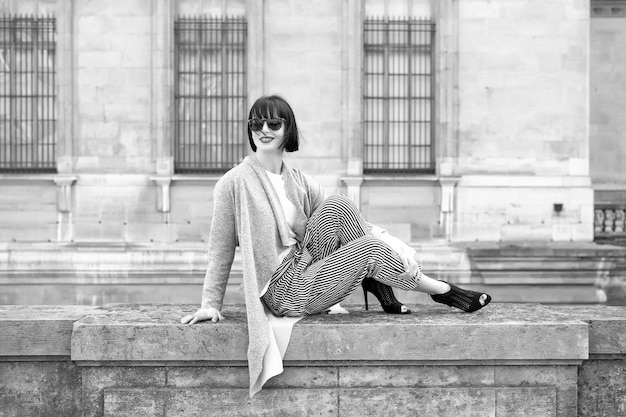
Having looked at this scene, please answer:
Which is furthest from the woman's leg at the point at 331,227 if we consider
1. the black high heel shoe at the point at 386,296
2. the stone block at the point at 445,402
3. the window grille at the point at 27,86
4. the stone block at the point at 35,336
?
the window grille at the point at 27,86

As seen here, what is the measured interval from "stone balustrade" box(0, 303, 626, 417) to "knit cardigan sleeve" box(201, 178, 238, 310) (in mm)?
307

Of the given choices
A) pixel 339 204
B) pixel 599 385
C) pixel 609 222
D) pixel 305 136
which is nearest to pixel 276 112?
pixel 339 204

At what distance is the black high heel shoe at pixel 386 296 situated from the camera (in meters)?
6.36

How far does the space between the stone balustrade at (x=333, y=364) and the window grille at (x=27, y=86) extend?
38.1 feet

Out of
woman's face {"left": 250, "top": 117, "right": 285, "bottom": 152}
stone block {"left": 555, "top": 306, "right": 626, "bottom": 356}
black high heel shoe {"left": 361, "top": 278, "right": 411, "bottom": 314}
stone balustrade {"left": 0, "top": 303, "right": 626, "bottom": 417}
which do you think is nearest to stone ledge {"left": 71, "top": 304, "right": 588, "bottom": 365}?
Answer: stone balustrade {"left": 0, "top": 303, "right": 626, "bottom": 417}

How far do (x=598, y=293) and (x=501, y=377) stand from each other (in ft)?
36.9

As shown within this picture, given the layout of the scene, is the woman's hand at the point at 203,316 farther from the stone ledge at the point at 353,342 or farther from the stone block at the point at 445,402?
the stone block at the point at 445,402

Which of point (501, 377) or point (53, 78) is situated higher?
point (53, 78)

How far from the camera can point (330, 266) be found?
5.99m

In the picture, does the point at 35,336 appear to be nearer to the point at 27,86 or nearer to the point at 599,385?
the point at 599,385

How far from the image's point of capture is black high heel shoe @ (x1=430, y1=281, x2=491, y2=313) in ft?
20.7

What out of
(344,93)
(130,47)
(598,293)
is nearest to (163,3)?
(130,47)

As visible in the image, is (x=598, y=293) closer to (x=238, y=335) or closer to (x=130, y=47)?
(x=130, y=47)

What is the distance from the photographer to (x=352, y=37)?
16.6m
